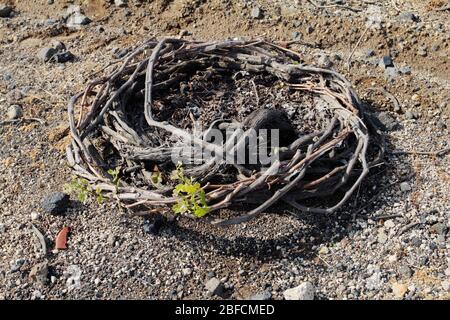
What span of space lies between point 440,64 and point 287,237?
1638mm

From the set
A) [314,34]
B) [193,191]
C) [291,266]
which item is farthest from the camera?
[314,34]

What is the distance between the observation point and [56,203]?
8.75ft

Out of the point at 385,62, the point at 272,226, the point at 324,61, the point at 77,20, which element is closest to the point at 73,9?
the point at 77,20

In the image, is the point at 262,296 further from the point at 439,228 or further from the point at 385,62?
the point at 385,62

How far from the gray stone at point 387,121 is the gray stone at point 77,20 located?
7.05ft

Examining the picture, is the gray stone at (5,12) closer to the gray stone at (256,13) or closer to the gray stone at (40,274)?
the gray stone at (256,13)

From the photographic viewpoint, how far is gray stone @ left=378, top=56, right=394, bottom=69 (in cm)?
342

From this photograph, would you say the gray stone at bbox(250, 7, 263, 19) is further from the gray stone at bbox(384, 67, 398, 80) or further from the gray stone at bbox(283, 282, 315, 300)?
the gray stone at bbox(283, 282, 315, 300)

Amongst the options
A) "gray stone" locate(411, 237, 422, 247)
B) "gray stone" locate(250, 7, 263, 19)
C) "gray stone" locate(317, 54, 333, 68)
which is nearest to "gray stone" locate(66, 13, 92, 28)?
"gray stone" locate(250, 7, 263, 19)

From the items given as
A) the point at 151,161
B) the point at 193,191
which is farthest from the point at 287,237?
the point at 151,161

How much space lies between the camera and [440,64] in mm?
3420

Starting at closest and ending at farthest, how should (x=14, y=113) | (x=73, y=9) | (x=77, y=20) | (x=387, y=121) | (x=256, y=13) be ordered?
(x=387, y=121) < (x=14, y=113) < (x=256, y=13) < (x=77, y=20) < (x=73, y=9)

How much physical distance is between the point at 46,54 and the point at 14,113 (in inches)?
24.2
